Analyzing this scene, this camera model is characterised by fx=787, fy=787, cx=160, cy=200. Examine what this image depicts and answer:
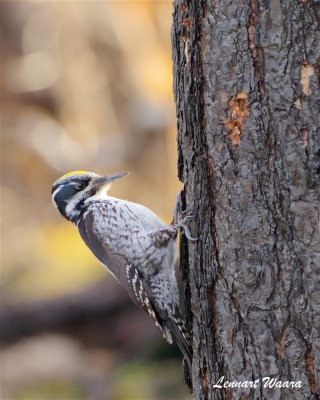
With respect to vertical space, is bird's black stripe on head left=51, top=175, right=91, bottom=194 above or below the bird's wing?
above

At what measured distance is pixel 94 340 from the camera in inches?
380

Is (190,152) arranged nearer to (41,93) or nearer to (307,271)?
(307,271)

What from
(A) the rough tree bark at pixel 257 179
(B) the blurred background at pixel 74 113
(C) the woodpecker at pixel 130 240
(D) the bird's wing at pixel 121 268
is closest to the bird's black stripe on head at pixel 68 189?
(C) the woodpecker at pixel 130 240

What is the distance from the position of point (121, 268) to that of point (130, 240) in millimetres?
171

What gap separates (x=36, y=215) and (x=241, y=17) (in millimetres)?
10633

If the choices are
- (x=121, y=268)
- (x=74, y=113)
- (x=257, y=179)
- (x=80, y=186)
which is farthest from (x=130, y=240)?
(x=74, y=113)

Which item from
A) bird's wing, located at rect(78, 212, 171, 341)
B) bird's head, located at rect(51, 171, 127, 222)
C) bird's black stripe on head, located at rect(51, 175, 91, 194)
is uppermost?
bird's black stripe on head, located at rect(51, 175, 91, 194)

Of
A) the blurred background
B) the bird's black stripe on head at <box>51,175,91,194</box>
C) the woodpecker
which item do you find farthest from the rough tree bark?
the blurred background

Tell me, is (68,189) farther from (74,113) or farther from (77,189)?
(74,113)

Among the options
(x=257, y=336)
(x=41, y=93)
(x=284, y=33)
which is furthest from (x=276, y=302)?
(x=41, y=93)

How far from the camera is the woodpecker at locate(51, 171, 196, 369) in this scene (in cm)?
433

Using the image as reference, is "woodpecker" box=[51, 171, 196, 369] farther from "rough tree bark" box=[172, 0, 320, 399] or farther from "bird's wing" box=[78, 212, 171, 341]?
"rough tree bark" box=[172, 0, 320, 399]

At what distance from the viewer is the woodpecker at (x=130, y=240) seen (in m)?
4.33

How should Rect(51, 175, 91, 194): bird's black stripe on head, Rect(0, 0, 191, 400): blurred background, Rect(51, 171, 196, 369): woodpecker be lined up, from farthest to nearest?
Rect(0, 0, 191, 400): blurred background
Rect(51, 175, 91, 194): bird's black stripe on head
Rect(51, 171, 196, 369): woodpecker
